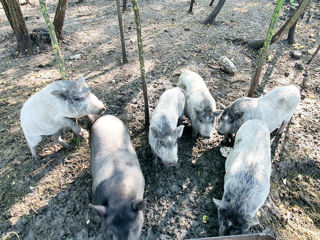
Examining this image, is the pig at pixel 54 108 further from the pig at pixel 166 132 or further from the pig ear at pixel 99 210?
the pig ear at pixel 99 210

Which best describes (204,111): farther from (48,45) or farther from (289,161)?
(48,45)

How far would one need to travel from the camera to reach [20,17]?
7930mm

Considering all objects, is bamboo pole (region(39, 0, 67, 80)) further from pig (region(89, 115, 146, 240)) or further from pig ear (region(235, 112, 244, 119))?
pig ear (region(235, 112, 244, 119))

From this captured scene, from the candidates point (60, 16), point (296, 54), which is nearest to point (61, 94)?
point (60, 16)

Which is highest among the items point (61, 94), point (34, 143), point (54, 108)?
point (61, 94)

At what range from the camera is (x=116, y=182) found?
3.80 meters

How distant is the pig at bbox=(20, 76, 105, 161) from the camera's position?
4.71m

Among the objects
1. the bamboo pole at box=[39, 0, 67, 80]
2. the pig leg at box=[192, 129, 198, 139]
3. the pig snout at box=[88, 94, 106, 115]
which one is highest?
the bamboo pole at box=[39, 0, 67, 80]

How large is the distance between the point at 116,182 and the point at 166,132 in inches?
56.4

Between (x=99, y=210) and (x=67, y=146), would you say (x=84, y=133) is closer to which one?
(x=67, y=146)

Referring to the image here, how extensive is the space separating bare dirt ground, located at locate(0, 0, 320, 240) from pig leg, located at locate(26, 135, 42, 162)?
165mm

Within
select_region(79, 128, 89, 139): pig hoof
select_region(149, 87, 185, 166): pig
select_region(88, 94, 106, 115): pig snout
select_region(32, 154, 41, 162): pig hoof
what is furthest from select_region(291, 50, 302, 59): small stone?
select_region(32, 154, 41, 162): pig hoof

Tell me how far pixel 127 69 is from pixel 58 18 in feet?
11.8

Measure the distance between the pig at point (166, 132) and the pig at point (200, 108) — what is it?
45 centimetres
